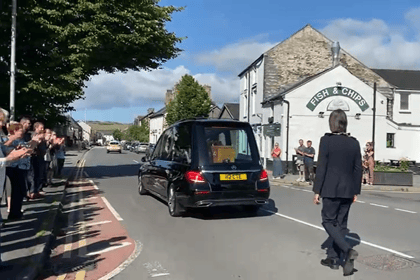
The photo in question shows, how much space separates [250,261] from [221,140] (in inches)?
140

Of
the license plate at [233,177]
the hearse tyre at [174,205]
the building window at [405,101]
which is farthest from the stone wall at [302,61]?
the license plate at [233,177]

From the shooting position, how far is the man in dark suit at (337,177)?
5.30 m

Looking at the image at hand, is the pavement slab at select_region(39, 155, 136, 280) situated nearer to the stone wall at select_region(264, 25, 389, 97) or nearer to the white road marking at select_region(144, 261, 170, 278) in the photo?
the white road marking at select_region(144, 261, 170, 278)

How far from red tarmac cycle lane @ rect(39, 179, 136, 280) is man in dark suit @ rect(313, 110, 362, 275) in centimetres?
282

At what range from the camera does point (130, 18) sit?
15.8 metres

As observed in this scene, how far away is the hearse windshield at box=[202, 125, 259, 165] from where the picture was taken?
8.76 m

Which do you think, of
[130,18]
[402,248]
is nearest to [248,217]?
[402,248]

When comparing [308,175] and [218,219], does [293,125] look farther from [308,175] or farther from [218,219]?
[218,219]

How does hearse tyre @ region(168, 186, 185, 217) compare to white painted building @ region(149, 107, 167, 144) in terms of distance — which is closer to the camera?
hearse tyre @ region(168, 186, 185, 217)

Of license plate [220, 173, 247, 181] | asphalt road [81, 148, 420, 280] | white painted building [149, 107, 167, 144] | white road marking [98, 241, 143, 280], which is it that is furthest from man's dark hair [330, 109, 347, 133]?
white painted building [149, 107, 167, 144]

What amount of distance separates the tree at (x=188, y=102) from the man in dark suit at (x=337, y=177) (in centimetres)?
5082

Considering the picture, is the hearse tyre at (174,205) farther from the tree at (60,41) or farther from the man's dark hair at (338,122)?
the tree at (60,41)

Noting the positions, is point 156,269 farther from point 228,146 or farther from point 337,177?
point 228,146

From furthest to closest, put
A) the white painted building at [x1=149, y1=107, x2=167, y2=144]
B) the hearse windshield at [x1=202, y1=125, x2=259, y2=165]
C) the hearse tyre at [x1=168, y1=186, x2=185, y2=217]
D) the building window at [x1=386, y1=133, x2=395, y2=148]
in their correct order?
the white painted building at [x1=149, y1=107, x2=167, y2=144]
the building window at [x1=386, y1=133, x2=395, y2=148]
the hearse tyre at [x1=168, y1=186, x2=185, y2=217]
the hearse windshield at [x1=202, y1=125, x2=259, y2=165]
